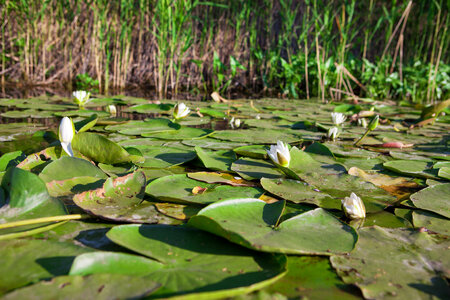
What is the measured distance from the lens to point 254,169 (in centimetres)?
119

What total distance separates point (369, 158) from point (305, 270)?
96 cm

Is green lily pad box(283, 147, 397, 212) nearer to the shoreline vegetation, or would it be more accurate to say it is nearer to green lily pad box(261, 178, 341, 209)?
green lily pad box(261, 178, 341, 209)

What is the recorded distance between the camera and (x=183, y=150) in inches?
54.7

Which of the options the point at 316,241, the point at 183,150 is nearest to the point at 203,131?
the point at 183,150

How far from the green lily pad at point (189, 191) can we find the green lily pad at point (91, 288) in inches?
15.0

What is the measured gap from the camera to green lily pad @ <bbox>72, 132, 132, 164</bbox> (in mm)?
1113

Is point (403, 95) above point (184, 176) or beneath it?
above

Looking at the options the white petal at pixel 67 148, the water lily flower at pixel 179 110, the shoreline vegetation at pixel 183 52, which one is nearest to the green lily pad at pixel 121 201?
the white petal at pixel 67 148

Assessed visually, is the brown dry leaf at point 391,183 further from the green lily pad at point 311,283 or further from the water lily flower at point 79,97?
the water lily flower at point 79,97

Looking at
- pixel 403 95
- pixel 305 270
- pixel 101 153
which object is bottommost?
pixel 305 270

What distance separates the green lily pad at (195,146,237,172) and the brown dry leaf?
437 millimetres

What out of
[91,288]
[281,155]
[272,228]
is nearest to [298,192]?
[281,155]

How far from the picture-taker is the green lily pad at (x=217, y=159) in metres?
1.19

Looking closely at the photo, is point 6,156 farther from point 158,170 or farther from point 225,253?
point 225,253
